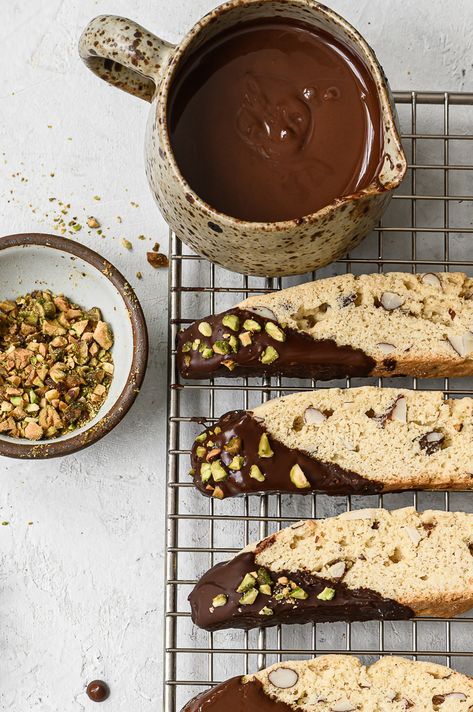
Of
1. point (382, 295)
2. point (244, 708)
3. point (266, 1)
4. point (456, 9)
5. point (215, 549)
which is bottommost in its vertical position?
point (244, 708)

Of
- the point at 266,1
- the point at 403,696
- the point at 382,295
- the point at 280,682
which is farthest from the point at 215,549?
the point at 266,1

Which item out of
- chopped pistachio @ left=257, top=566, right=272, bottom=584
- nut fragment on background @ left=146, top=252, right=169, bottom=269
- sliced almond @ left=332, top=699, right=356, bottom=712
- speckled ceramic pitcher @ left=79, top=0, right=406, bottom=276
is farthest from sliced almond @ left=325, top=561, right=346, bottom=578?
nut fragment on background @ left=146, top=252, right=169, bottom=269

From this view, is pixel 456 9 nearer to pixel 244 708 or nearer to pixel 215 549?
pixel 215 549

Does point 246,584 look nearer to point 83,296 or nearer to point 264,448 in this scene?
point 264,448

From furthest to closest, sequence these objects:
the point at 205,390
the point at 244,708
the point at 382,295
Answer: the point at 205,390 → the point at 382,295 → the point at 244,708

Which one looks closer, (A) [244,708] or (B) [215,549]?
(A) [244,708]

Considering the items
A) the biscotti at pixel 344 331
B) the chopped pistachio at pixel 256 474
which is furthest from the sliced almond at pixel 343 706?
the biscotti at pixel 344 331
